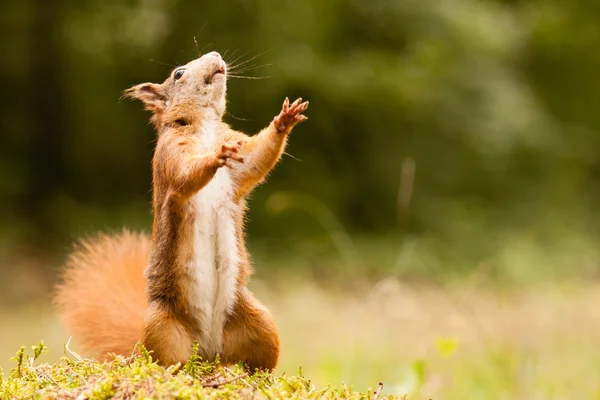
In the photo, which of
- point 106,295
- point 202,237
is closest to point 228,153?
point 202,237

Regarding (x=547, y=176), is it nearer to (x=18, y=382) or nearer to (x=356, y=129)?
(x=356, y=129)

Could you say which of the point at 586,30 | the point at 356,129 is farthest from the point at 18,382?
the point at 586,30

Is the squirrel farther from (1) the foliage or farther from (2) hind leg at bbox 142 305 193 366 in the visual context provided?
(1) the foliage

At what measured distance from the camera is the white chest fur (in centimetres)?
269

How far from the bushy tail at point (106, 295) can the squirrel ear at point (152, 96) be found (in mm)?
582

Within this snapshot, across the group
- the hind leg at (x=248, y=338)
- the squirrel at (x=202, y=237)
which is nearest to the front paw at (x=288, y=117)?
the squirrel at (x=202, y=237)

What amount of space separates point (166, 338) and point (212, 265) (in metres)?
0.29

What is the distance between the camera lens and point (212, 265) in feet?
8.95

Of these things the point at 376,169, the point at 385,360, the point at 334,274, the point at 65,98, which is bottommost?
the point at 385,360

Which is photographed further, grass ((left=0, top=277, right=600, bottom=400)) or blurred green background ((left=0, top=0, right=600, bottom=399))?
blurred green background ((left=0, top=0, right=600, bottom=399))

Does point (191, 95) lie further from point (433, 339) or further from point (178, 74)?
point (433, 339)

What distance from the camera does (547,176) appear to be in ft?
41.5

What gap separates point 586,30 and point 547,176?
2.97 m

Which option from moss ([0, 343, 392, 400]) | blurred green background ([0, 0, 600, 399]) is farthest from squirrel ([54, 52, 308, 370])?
blurred green background ([0, 0, 600, 399])
